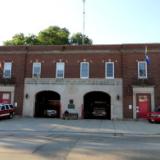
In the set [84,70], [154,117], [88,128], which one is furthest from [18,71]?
[154,117]

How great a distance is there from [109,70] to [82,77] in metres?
3.38

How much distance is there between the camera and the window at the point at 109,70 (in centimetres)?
3312

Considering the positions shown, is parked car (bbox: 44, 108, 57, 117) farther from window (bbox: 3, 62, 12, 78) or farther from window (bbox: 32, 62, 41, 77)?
window (bbox: 3, 62, 12, 78)

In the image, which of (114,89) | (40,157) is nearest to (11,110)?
(114,89)

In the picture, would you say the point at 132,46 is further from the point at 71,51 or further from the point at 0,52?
the point at 0,52

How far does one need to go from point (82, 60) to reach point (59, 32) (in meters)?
27.4

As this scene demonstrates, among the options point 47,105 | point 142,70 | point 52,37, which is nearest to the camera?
point 142,70

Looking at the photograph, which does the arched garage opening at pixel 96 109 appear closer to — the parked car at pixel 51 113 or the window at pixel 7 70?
the parked car at pixel 51 113

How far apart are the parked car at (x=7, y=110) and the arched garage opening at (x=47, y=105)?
11.5 ft

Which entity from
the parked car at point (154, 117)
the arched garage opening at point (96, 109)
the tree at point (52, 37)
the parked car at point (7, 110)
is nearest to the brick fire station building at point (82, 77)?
the arched garage opening at point (96, 109)

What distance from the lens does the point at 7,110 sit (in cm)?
3125

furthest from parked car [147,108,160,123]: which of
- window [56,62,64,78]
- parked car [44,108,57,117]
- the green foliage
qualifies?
the green foliage

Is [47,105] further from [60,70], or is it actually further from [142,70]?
[142,70]

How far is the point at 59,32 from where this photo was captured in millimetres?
59719
